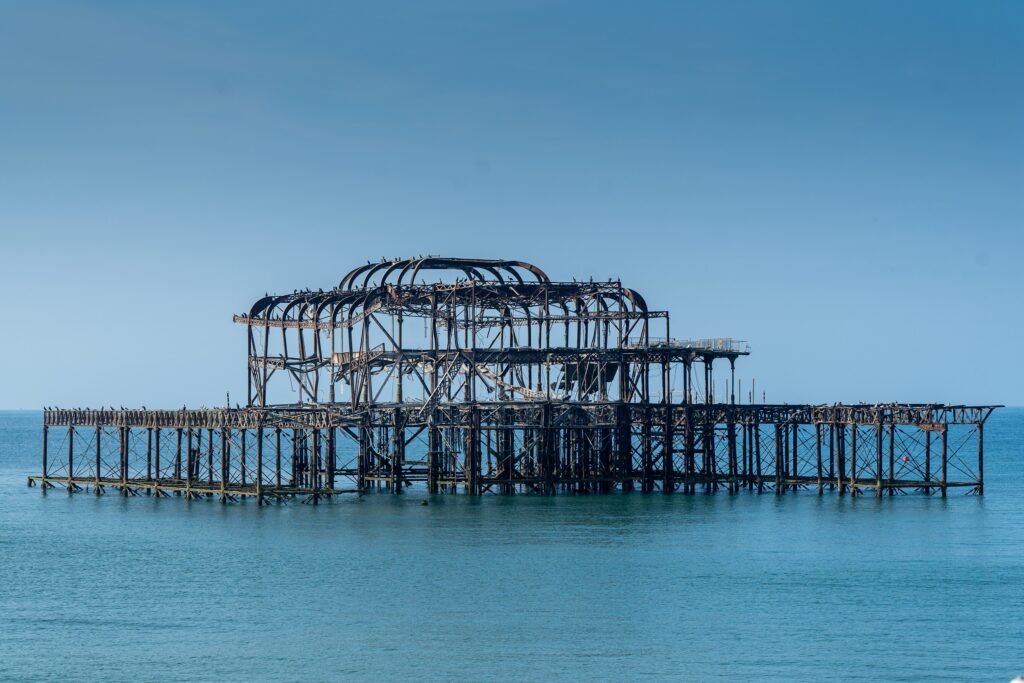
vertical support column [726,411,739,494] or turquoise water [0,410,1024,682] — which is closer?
turquoise water [0,410,1024,682]

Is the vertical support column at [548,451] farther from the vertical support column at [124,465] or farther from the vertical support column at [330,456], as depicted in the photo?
the vertical support column at [124,465]

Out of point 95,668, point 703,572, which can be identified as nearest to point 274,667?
point 95,668

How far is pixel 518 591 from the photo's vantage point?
192ft

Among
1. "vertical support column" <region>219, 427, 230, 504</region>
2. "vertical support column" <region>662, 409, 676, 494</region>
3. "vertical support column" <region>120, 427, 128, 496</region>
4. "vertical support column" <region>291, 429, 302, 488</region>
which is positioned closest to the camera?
"vertical support column" <region>219, 427, 230, 504</region>

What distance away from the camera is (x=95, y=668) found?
4619 cm

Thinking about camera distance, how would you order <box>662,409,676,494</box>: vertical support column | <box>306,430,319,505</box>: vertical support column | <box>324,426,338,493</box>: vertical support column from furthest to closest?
1. <box>662,409,676,494</box>: vertical support column
2. <box>324,426,338,493</box>: vertical support column
3. <box>306,430,319,505</box>: vertical support column

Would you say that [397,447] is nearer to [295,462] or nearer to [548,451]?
[295,462]

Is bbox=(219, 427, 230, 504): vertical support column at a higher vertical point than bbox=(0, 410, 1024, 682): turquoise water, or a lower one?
higher

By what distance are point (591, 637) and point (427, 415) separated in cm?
4408

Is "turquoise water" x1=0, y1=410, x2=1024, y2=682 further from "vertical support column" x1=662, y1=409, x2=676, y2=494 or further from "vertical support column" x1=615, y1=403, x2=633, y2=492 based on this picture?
"vertical support column" x1=662, y1=409, x2=676, y2=494

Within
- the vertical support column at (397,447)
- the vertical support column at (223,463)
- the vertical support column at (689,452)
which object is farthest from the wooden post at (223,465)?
the vertical support column at (689,452)

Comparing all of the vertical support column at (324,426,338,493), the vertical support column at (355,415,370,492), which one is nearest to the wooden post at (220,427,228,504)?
the vertical support column at (324,426,338,493)

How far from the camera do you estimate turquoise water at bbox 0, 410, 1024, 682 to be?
46781 millimetres

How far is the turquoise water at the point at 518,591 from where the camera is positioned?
46.8 meters
